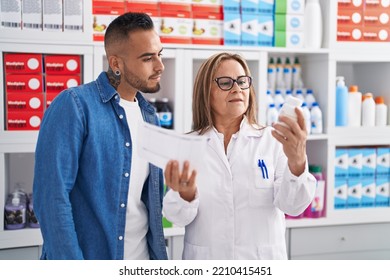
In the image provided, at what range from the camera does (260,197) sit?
5.89 ft

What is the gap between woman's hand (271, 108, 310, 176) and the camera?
1.54m

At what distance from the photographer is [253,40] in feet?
10.3

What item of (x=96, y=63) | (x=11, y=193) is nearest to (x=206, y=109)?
(x=96, y=63)

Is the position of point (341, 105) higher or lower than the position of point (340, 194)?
higher

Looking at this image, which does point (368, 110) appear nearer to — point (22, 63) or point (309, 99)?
point (309, 99)

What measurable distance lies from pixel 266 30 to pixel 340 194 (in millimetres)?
1157

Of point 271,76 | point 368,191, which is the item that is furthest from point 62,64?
point 368,191

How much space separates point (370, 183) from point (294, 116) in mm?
2068

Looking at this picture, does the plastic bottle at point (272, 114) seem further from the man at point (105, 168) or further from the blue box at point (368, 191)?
the man at point (105, 168)

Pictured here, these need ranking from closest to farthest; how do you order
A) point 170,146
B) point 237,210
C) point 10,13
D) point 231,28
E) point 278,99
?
point 170,146
point 237,210
point 10,13
point 231,28
point 278,99

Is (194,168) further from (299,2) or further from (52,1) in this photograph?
(299,2)

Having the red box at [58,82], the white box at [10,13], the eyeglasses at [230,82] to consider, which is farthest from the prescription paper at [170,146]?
the white box at [10,13]

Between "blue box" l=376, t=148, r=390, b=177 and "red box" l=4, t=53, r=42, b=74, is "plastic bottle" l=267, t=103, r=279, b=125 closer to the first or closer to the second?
"blue box" l=376, t=148, r=390, b=177

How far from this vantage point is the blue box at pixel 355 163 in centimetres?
337
